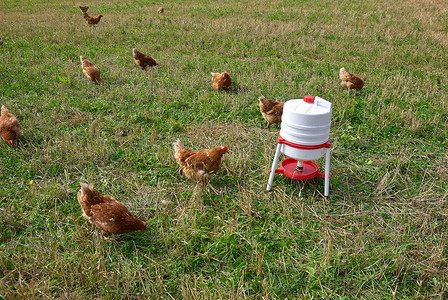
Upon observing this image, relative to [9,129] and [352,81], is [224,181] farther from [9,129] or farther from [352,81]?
[352,81]

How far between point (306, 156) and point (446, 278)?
170cm

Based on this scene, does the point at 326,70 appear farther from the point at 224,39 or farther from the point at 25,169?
the point at 25,169

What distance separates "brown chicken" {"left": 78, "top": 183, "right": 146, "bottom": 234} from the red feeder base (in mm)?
1856

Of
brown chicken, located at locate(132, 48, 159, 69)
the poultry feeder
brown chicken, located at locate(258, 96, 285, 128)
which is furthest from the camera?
brown chicken, located at locate(132, 48, 159, 69)

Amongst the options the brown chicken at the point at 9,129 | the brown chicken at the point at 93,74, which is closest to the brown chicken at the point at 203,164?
the brown chicken at the point at 9,129

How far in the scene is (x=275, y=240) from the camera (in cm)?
333

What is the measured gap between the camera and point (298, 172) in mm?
4016

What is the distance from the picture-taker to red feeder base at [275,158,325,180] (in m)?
3.93

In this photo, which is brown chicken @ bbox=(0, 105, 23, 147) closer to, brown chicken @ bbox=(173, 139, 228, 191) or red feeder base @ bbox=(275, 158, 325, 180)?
brown chicken @ bbox=(173, 139, 228, 191)

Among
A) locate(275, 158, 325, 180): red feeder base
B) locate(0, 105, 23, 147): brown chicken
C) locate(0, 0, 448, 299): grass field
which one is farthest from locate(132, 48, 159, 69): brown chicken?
locate(275, 158, 325, 180): red feeder base

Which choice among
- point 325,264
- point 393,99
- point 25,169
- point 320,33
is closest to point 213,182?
point 325,264

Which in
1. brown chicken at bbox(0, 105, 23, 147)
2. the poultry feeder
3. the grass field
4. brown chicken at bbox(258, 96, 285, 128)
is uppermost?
the poultry feeder

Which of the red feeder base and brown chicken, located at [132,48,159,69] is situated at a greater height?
brown chicken, located at [132,48,159,69]

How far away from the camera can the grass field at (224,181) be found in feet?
9.53
